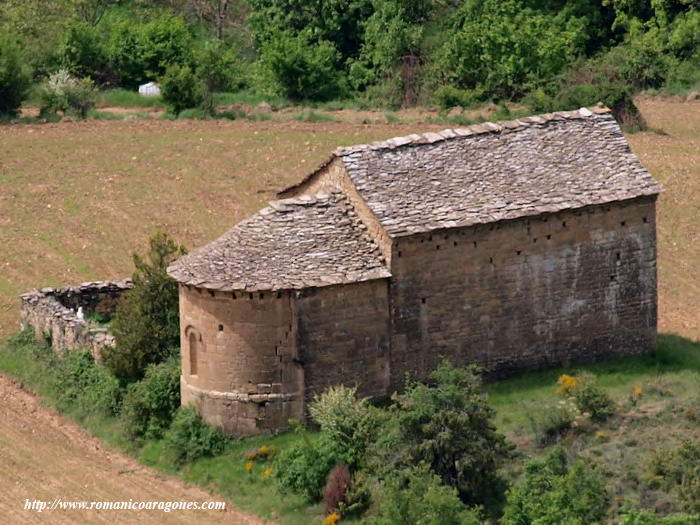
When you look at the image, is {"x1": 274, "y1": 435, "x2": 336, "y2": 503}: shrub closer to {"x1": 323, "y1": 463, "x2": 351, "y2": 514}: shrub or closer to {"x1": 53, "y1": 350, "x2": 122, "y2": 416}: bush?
{"x1": 323, "y1": 463, "x2": 351, "y2": 514}: shrub

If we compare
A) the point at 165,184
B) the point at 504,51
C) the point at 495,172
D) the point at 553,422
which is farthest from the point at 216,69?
the point at 553,422

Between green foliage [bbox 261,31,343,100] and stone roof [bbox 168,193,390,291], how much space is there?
25200 millimetres

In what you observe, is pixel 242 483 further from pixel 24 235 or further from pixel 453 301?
pixel 24 235

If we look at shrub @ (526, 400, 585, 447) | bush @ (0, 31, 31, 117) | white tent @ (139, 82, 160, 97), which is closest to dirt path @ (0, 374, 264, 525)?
shrub @ (526, 400, 585, 447)

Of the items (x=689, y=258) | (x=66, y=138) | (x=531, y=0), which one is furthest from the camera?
(x=531, y=0)

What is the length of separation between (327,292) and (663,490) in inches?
269

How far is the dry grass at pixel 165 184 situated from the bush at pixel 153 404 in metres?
6.47

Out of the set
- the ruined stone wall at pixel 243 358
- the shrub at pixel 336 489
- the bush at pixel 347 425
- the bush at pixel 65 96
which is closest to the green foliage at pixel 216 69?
the bush at pixel 65 96

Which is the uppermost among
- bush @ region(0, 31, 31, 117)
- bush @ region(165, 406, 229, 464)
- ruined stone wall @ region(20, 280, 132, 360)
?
bush @ region(0, 31, 31, 117)

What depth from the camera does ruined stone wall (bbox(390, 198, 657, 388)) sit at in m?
32.5

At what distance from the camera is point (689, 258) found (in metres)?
42.6

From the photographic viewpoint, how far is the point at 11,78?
5328 centimetres

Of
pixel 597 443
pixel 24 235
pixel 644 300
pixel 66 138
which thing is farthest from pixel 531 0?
pixel 597 443

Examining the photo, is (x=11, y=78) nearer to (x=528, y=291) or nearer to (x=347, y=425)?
(x=528, y=291)
